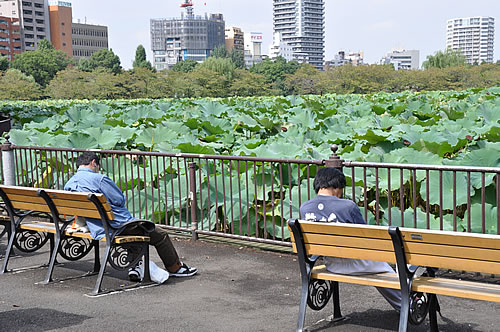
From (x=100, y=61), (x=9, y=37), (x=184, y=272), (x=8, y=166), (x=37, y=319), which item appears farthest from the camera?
(x=9, y=37)

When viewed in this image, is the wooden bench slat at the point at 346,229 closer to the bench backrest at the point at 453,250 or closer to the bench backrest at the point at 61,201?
the bench backrest at the point at 453,250

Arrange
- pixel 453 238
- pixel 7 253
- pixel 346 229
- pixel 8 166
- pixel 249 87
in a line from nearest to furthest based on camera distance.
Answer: pixel 453 238
pixel 346 229
pixel 7 253
pixel 8 166
pixel 249 87

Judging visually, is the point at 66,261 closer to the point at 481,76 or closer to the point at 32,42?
the point at 481,76

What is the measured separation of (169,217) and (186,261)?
191 cm

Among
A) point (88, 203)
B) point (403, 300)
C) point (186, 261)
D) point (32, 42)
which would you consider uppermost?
point (32, 42)

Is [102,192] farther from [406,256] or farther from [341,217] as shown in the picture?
[406,256]

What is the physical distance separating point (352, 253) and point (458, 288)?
0.63 meters

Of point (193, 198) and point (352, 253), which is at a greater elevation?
point (352, 253)

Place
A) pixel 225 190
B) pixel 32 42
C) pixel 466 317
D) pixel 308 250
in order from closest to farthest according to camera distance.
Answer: pixel 308 250
pixel 466 317
pixel 225 190
pixel 32 42

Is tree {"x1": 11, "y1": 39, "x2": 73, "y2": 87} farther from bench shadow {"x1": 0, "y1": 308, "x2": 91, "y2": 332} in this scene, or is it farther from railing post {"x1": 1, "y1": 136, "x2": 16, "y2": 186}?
bench shadow {"x1": 0, "y1": 308, "x2": 91, "y2": 332}

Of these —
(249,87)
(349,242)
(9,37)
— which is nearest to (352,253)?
(349,242)

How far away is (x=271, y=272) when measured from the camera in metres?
6.11

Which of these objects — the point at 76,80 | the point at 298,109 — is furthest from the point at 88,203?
the point at 76,80

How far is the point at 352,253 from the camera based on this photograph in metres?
4.04
